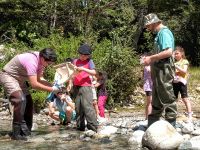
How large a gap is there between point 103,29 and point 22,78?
10.6m

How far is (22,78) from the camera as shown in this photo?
26.7 feet

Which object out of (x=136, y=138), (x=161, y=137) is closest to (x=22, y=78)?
(x=136, y=138)

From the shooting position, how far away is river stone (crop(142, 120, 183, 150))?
7180 millimetres

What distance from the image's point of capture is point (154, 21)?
770 centimetres

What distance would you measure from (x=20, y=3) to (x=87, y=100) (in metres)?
10.2

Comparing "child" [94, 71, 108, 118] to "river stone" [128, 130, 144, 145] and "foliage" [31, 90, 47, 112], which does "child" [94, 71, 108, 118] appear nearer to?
"foliage" [31, 90, 47, 112]

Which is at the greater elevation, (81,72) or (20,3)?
(20,3)

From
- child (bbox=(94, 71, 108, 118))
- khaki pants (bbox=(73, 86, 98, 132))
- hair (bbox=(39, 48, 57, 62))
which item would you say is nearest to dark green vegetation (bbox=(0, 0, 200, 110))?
child (bbox=(94, 71, 108, 118))

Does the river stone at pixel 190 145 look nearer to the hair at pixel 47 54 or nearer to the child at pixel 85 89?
the child at pixel 85 89

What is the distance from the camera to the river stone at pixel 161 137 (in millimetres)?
7180

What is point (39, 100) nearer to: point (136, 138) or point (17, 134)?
point (17, 134)

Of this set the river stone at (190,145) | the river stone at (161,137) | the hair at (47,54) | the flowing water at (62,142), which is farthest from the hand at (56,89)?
the river stone at (190,145)

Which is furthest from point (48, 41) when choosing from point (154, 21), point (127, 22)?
point (154, 21)

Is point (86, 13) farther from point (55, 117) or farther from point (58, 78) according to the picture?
point (58, 78)
